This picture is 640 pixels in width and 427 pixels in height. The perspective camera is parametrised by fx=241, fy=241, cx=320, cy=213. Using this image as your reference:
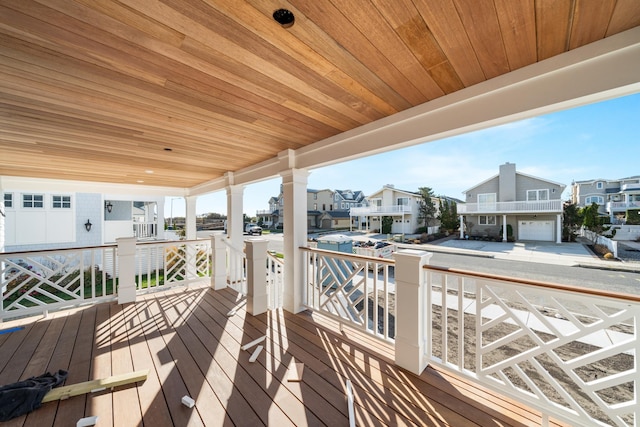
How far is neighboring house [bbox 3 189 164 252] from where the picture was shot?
23.7 feet

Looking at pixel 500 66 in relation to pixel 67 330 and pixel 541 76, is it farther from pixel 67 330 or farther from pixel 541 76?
pixel 67 330

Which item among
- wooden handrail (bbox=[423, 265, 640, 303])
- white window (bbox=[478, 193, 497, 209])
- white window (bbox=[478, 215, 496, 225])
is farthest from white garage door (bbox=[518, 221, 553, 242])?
wooden handrail (bbox=[423, 265, 640, 303])

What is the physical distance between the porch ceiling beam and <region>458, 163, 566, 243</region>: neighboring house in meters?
16.4

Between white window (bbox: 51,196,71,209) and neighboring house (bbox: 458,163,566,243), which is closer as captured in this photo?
white window (bbox: 51,196,71,209)

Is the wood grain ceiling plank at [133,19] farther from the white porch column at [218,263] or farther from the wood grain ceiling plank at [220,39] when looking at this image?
the white porch column at [218,263]

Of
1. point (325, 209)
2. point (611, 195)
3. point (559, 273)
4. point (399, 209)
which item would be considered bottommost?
point (559, 273)

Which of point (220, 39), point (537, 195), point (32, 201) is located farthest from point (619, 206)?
point (32, 201)

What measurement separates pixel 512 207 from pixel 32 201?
72.3ft

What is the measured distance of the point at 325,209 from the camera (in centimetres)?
2958

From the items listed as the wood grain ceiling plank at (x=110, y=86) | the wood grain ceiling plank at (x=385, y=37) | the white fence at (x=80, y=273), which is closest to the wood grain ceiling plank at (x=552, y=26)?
the wood grain ceiling plank at (x=385, y=37)

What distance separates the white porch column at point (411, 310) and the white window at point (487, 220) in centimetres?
1732

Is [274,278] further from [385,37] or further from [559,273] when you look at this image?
[559,273]

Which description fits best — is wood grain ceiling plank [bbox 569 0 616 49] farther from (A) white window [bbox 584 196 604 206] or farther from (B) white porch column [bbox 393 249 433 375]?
(A) white window [bbox 584 196 604 206]

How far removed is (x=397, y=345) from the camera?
7.35ft
